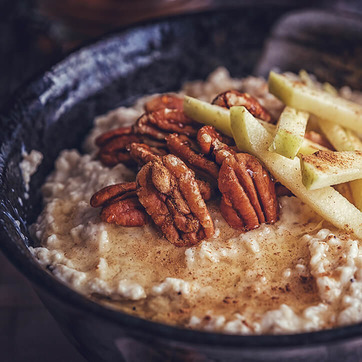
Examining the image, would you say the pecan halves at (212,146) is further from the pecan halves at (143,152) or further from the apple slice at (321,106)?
the apple slice at (321,106)

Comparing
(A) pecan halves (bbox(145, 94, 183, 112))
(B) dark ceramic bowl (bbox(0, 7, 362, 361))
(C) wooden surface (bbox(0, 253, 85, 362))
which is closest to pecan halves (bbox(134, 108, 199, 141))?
(A) pecan halves (bbox(145, 94, 183, 112))

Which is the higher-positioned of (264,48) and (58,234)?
(264,48)

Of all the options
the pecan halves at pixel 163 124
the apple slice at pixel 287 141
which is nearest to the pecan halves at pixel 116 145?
the pecan halves at pixel 163 124

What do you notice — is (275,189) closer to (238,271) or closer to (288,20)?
(238,271)

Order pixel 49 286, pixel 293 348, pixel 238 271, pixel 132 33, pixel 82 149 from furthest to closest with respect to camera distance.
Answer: pixel 132 33
pixel 82 149
pixel 238 271
pixel 49 286
pixel 293 348

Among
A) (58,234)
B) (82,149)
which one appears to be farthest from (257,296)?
(82,149)

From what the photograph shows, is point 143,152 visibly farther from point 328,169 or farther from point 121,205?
point 328,169
